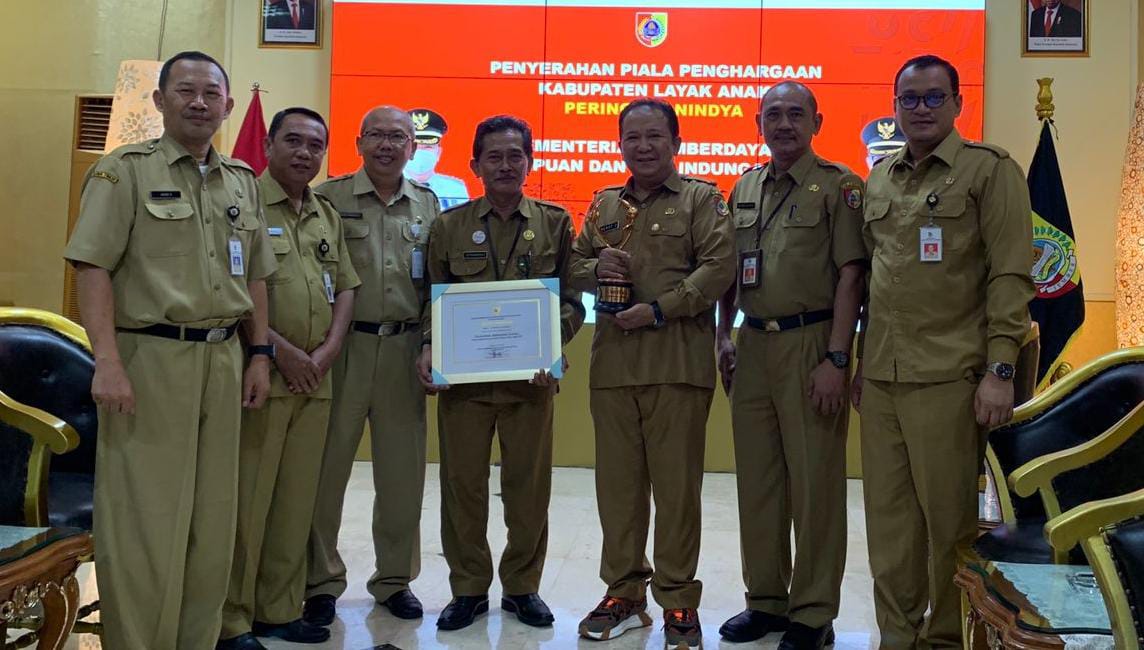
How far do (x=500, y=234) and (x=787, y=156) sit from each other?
95 cm

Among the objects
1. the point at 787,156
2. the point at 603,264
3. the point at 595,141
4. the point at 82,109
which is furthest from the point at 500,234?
the point at 82,109

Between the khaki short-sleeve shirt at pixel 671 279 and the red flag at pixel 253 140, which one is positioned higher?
the red flag at pixel 253 140

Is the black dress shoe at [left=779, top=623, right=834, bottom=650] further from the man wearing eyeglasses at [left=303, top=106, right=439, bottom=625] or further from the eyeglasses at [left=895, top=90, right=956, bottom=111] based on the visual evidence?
the eyeglasses at [left=895, top=90, right=956, bottom=111]

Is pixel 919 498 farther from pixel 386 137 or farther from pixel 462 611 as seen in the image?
pixel 386 137

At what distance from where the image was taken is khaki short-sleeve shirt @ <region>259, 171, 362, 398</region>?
2.80m

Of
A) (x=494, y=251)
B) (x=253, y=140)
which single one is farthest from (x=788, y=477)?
(x=253, y=140)

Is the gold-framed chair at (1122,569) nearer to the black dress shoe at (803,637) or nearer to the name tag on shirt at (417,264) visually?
the black dress shoe at (803,637)

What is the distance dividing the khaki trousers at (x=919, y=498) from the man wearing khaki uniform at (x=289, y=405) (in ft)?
5.44

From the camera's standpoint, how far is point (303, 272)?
284 centimetres

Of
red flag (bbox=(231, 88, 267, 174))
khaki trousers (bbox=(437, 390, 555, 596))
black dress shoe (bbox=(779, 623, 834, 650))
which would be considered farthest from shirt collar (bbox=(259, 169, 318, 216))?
red flag (bbox=(231, 88, 267, 174))

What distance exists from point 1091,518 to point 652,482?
1434mm

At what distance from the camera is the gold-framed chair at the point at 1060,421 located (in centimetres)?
244

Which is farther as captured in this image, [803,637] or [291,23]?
[291,23]

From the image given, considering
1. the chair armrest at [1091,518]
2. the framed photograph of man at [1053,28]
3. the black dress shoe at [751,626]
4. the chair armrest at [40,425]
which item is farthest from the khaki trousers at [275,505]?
the framed photograph of man at [1053,28]
